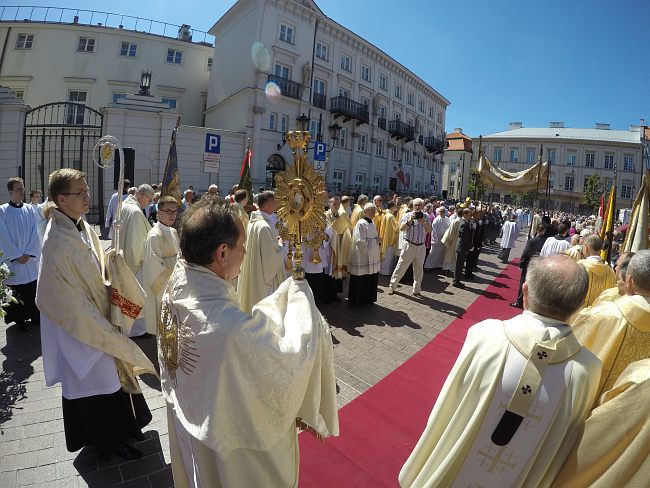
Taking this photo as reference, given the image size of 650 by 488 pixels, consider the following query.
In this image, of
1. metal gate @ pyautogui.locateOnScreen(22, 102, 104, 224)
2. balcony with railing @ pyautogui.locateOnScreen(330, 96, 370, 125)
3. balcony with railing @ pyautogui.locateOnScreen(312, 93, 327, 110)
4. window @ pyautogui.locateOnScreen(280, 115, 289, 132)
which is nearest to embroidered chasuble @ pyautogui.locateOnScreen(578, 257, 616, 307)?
metal gate @ pyautogui.locateOnScreen(22, 102, 104, 224)

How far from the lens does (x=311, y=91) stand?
26.3 metres

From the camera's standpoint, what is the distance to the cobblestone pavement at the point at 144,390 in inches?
104

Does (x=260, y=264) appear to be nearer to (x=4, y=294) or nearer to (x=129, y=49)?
(x=4, y=294)

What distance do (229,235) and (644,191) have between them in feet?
19.2

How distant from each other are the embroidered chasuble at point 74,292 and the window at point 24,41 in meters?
35.2

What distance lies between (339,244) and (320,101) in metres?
23.2

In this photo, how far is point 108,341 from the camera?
2533mm

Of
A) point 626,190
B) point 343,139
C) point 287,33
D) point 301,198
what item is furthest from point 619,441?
point 626,190

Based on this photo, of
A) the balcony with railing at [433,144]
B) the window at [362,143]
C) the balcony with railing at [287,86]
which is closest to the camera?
the balcony with railing at [287,86]

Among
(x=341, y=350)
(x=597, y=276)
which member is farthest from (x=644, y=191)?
(x=341, y=350)

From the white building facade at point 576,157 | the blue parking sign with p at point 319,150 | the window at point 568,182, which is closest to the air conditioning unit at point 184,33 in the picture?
the blue parking sign with p at point 319,150

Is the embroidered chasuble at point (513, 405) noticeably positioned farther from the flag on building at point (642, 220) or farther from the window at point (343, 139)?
the window at point (343, 139)

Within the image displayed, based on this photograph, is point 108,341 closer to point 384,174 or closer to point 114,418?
point 114,418

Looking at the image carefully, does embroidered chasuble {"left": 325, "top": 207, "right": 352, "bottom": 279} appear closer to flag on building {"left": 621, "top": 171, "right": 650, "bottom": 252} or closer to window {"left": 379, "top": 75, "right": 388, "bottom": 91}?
flag on building {"left": 621, "top": 171, "right": 650, "bottom": 252}
